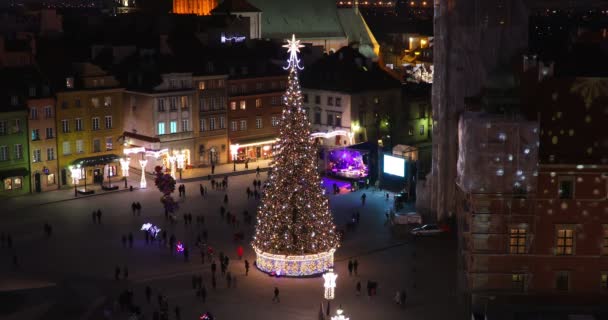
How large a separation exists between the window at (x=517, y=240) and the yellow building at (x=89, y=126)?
39906 millimetres

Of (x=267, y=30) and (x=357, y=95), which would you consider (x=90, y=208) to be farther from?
(x=267, y=30)

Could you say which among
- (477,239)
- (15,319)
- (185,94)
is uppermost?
(185,94)

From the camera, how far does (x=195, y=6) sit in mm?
120375

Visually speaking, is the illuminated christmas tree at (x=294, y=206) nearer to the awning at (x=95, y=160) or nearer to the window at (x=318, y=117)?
the awning at (x=95, y=160)

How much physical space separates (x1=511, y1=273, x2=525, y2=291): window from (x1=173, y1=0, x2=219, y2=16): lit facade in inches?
3190

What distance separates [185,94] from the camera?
8062 centimetres

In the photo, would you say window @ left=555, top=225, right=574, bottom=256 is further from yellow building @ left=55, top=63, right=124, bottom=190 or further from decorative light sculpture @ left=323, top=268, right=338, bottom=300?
yellow building @ left=55, top=63, right=124, bottom=190

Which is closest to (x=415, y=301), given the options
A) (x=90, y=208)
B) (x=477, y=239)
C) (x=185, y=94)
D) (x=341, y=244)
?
(x=477, y=239)

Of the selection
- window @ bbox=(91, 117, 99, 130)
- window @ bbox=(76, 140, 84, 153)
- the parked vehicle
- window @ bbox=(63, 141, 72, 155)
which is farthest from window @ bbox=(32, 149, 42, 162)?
the parked vehicle

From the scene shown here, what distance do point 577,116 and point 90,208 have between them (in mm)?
36465

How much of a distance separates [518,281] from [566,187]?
4.75 metres

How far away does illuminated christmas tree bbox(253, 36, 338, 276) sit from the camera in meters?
49.7

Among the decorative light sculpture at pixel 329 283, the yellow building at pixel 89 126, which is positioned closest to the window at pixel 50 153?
the yellow building at pixel 89 126

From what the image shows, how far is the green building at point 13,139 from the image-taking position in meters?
71.0
